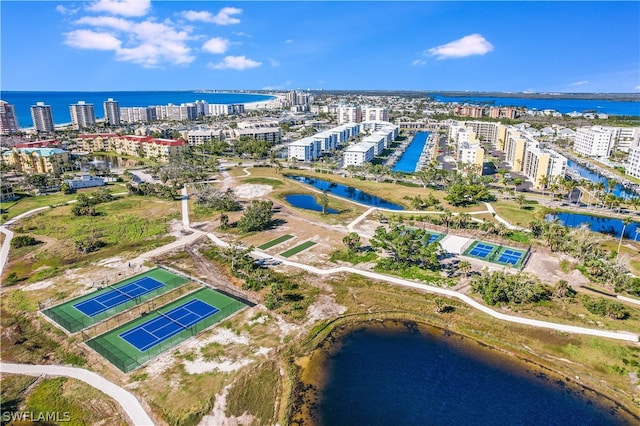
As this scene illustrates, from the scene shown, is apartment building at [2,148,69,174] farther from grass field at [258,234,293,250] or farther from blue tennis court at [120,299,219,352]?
blue tennis court at [120,299,219,352]

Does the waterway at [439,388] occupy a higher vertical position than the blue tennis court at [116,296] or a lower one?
lower

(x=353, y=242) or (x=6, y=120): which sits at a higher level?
(x=6, y=120)

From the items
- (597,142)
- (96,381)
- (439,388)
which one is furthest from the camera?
(597,142)

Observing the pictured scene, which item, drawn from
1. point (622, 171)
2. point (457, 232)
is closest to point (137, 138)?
point (457, 232)

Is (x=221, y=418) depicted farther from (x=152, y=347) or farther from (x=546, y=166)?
(x=546, y=166)

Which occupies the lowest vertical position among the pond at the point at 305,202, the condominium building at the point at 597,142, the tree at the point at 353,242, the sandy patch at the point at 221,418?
the sandy patch at the point at 221,418

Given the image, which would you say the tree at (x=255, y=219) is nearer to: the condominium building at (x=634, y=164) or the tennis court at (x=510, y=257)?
the tennis court at (x=510, y=257)

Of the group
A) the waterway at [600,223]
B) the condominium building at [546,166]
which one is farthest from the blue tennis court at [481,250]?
the condominium building at [546,166]

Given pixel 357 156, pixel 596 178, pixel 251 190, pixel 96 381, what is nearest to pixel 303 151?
pixel 357 156
